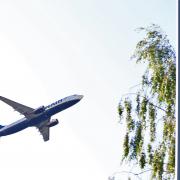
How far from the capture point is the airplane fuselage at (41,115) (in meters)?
63.3

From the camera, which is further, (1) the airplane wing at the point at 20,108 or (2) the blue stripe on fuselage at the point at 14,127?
(2) the blue stripe on fuselage at the point at 14,127

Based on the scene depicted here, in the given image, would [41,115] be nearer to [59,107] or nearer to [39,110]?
[39,110]

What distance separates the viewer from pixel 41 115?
6775 cm

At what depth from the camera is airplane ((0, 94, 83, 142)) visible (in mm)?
63688

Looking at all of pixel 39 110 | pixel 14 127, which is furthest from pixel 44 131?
pixel 39 110

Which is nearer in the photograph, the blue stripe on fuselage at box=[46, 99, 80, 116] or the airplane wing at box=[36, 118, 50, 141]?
the blue stripe on fuselage at box=[46, 99, 80, 116]

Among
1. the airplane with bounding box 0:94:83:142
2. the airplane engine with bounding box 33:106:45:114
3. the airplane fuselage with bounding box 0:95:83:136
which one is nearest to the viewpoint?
the airplane fuselage with bounding box 0:95:83:136

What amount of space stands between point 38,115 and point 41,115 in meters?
0.51

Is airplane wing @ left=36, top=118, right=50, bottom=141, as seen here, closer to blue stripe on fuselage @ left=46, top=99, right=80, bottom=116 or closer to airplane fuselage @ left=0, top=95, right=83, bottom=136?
airplane fuselage @ left=0, top=95, right=83, bottom=136

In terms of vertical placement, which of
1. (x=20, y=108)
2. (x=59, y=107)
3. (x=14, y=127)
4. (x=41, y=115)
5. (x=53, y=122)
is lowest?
(x=53, y=122)

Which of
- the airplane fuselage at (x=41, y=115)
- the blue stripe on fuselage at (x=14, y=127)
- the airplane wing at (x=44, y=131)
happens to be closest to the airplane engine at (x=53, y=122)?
the airplane fuselage at (x=41, y=115)

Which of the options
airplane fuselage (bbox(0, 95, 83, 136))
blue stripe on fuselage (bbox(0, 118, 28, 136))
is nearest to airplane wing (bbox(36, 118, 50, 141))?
airplane fuselage (bbox(0, 95, 83, 136))

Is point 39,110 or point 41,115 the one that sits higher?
point 39,110

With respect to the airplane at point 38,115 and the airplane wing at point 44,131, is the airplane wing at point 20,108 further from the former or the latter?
the airplane wing at point 44,131
